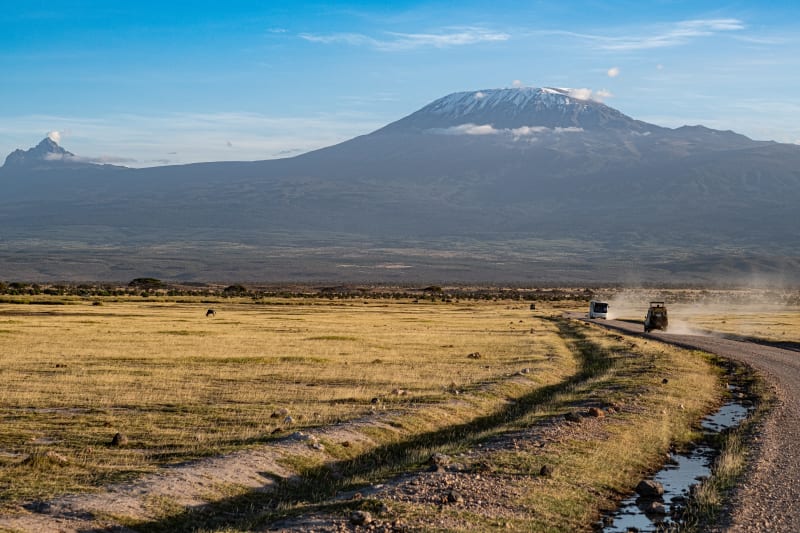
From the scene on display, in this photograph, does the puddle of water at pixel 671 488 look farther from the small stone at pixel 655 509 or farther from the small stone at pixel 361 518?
the small stone at pixel 361 518

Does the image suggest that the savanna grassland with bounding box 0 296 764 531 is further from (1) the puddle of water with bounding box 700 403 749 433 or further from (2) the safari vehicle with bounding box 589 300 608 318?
(2) the safari vehicle with bounding box 589 300 608 318

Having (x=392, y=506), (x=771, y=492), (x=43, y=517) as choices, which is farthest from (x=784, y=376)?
(x=43, y=517)

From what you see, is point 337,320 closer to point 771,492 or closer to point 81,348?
point 81,348

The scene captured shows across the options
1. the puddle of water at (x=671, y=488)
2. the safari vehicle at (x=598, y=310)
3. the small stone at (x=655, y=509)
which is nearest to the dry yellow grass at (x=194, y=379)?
the puddle of water at (x=671, y=488)

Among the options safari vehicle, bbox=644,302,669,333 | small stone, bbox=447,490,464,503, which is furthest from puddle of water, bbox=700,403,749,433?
safari vehicle, bbox=644,302,669,333

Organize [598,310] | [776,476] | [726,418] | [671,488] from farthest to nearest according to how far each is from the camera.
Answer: [598,310] → [726,418] → [671,488] → [776,476]

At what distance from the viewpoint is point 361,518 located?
478 inches

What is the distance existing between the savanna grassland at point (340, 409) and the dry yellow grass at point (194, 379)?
0.23ft

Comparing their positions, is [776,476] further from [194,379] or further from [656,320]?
[656,320]

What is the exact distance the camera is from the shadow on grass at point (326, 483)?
1284cm

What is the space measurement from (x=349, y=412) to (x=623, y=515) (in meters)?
8.99

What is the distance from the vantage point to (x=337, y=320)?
6744cm

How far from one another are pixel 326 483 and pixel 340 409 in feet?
21.6

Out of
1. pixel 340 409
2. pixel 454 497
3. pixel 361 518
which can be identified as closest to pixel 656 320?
pixel 340 409
